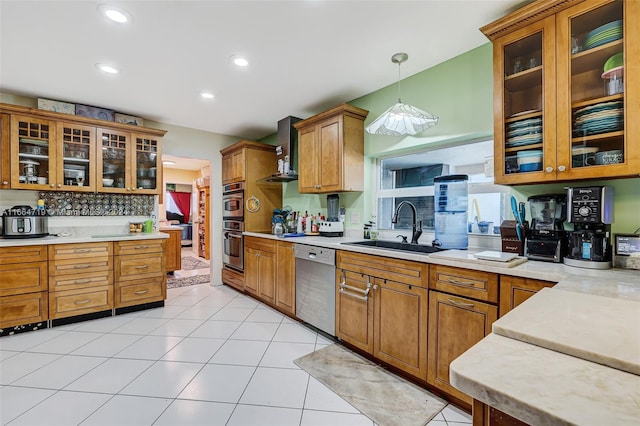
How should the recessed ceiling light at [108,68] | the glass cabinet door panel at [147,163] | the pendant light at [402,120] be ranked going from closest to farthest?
the pendant light at [402,120], the recessed ceiling light at [108,68], the glass cabinet door panel at [147,163]

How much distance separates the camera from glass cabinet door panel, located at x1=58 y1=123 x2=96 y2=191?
3289 millimetres

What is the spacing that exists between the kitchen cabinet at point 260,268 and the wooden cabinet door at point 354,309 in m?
1.13

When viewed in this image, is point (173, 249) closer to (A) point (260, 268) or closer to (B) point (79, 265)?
(B) point (79, 265)

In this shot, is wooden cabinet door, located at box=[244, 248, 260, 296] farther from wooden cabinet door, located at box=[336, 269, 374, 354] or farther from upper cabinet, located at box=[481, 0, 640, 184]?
upper cabinet, located at box=[481, 0, 640, 184]

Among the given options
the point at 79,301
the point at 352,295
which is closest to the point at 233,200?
the point at 79,301

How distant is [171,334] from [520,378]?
3.03 metres

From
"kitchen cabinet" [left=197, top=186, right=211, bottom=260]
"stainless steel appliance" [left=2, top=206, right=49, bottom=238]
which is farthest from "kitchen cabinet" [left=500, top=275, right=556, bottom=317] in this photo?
"kitchen cabinet" [left=197, top=186, right=211, bottom=260]

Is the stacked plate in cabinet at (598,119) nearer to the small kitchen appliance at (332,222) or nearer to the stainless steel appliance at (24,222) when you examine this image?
the small kitchen appliance at (332,222)

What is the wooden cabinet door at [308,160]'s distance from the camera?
10.9 ft

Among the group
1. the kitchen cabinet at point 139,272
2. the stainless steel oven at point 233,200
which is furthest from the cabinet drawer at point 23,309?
the stainless steel oven at point 233,200

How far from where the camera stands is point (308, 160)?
11.3 ft

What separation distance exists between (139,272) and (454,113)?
3.80 meters

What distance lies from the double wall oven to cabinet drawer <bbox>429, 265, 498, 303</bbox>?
2.96 metres

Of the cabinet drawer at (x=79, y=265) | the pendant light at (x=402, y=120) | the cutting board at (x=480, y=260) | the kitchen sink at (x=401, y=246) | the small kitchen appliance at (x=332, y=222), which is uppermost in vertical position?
the pendant light at (x=402, y=120)
